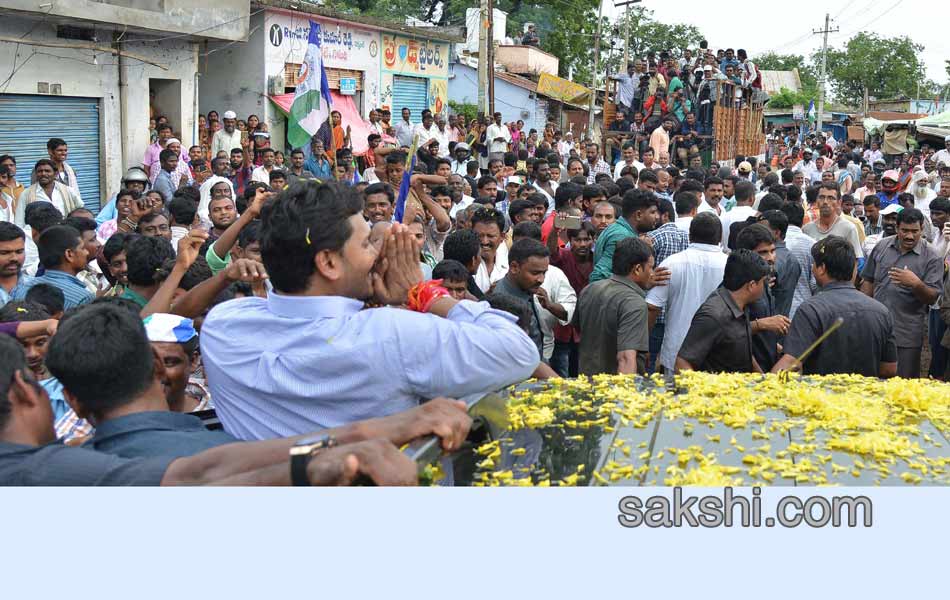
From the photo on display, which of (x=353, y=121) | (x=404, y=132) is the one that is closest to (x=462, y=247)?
(x=404, y=132)

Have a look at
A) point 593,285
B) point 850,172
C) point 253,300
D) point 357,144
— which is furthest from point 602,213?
point 850,172

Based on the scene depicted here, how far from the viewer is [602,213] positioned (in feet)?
26.5

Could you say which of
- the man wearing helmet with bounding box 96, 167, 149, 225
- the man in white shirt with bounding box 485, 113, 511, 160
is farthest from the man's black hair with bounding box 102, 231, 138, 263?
the man in white shirt with bounding box 485, 113, 511, 160

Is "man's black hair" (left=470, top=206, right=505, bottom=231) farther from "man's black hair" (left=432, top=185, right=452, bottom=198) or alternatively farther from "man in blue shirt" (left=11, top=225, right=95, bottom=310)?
"man in blue shirt" (left=11, top=225, right=95, bottom=310)

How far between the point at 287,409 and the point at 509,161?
1276 centimetres

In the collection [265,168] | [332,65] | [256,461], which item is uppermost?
[332,65]

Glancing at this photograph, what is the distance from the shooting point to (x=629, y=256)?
6.05 meters

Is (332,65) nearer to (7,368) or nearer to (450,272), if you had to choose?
(450,272)

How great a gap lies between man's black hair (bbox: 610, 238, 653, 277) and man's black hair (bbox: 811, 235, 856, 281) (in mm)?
1041

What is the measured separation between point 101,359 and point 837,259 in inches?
167

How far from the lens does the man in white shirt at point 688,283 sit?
6.55 m

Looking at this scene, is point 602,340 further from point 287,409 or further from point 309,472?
point 309,472

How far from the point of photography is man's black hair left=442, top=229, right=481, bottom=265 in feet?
20.7

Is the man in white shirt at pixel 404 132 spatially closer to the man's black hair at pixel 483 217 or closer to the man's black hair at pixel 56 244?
the man's black hair at pixel 483 217
